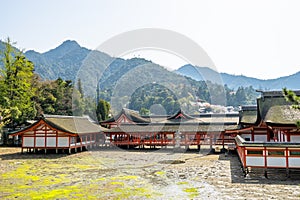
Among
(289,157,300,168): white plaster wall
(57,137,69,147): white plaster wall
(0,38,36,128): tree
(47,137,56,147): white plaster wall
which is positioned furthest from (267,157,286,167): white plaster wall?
(0,38,36,128): tree

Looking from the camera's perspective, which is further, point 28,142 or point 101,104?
point 101,104

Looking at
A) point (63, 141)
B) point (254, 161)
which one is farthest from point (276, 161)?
point (63, 141)

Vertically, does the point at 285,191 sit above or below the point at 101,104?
below

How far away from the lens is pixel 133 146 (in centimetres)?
3234

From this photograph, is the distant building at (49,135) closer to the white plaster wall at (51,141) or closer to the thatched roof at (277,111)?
the white plaster wall at (51,141)

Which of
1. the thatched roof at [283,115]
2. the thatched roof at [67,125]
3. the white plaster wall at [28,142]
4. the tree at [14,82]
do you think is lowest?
the white plaster wall at [28,142]

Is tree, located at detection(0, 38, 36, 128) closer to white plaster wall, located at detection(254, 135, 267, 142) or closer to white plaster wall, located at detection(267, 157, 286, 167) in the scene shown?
white plaster wall, located at detection(254, 135, 267, 142)

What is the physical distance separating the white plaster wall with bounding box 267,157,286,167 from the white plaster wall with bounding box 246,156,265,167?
0.33 meters

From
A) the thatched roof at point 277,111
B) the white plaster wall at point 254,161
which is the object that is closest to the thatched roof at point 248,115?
the thatched roof at point 277,111

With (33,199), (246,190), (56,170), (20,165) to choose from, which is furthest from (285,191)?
(20,165)

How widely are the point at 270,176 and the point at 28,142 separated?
21.7 metres

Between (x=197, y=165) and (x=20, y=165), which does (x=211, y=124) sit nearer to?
(x=197, y=165)

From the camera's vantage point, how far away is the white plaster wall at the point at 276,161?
14211 mm

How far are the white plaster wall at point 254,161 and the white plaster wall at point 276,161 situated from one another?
335 millimetres
